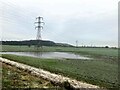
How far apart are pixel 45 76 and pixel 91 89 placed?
4.42 meters

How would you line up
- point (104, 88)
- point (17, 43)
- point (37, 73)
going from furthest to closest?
point (17, 43), point (37, 73), point (104, 88)

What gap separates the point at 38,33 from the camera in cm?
7681

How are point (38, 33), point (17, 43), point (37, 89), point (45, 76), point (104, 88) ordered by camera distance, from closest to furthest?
1. point (37, 89)
2. point (104, 88)
3. point (45, 76)
4. point (38, 33)
5. point (17, 43)

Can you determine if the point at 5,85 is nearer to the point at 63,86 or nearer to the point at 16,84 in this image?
the point at 16,84

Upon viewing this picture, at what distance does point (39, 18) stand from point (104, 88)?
216 feet

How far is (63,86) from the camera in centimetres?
1361

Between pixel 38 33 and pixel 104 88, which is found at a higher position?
pixel 38 33

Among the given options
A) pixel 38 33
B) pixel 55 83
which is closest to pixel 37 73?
pixel 55 83

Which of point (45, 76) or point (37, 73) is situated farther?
point (37, 73)

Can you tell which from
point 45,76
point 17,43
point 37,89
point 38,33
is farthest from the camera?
point 17,43

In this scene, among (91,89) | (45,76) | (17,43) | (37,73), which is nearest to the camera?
Result: (91,89)

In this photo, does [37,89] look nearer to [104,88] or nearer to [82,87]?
[82,87]

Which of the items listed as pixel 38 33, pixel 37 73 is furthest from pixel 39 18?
pixel 37 73

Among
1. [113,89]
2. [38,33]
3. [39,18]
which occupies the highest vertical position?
[39,18]
